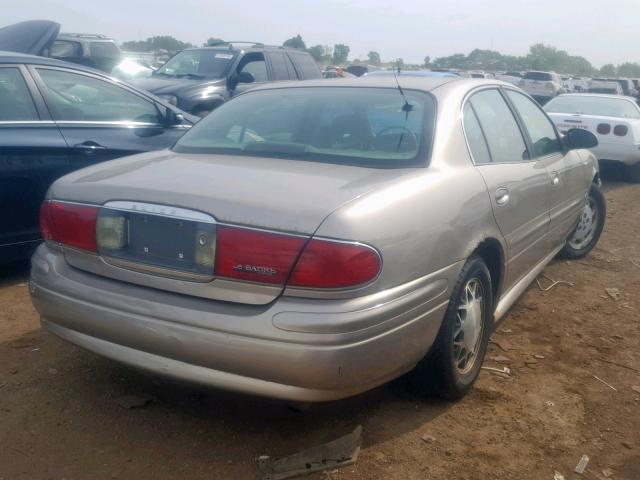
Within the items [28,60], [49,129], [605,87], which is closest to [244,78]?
[28,60]

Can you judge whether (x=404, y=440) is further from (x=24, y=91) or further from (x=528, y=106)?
(x=24, y=91)

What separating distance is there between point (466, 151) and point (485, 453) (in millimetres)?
1389

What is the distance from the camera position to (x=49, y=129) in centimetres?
484

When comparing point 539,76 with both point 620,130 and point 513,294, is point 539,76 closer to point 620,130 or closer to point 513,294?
point 620,130

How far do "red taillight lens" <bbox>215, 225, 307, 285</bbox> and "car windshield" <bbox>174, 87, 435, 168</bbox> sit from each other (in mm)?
777

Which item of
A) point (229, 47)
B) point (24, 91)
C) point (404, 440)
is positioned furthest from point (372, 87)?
point (229, 47)

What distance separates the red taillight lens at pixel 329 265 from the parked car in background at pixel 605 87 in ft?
80.7

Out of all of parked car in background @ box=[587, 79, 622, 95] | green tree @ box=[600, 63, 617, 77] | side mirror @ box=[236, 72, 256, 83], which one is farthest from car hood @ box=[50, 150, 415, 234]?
green tree @ box=[600, 63, 617, 77]

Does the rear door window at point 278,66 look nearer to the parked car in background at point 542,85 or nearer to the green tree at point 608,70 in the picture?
the parked car in background at point 542,85

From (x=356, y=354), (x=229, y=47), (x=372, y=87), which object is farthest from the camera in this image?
(x=229, y=47)

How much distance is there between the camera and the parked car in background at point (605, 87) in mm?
25319

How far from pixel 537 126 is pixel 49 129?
3.27 m

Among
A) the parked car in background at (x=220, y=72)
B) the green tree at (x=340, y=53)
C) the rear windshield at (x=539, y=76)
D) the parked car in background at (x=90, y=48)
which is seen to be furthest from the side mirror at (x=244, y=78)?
the green tree at (x=340, y=53)

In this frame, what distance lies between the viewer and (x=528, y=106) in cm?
475
